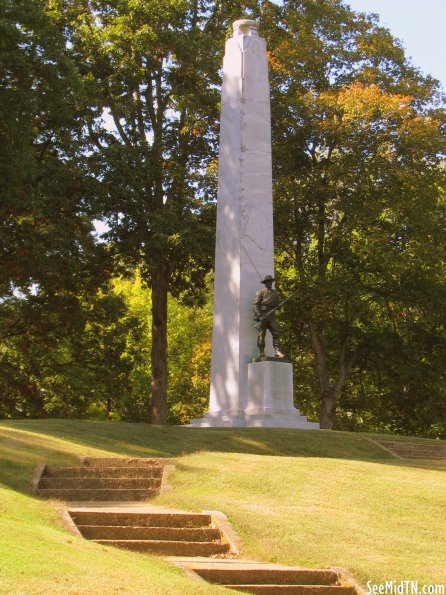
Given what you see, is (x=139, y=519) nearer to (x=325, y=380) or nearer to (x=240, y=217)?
(x=240, y=217)

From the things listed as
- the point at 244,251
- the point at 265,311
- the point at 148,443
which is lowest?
the point at 148,443

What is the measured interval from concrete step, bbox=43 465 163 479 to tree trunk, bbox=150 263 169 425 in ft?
48.0

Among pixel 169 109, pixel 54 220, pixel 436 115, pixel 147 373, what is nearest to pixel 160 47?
pixel 169 109

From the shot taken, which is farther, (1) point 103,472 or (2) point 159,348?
(2) point 159,348

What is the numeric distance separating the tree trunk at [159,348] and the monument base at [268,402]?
753 cm

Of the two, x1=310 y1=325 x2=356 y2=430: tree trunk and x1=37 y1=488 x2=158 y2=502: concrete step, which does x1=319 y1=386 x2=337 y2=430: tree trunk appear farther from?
x1=37 y1=488 x2=158 y2=502: concrete step

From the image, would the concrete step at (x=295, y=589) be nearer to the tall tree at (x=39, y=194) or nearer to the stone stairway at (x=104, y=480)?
the stone stairway at (x=104, y=480)

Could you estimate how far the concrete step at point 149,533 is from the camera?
11164 millimetres

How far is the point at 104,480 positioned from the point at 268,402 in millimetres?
8060

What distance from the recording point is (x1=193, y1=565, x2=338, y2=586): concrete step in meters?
9.55

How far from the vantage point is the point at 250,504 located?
42.4 feet

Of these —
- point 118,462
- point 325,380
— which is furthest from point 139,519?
point 325,380

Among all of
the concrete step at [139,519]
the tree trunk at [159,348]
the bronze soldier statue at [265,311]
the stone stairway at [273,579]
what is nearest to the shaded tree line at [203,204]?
the tree trunk at [159,348]

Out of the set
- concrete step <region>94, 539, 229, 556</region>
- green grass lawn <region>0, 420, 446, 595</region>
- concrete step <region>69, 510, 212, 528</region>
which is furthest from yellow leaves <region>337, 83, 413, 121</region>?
concrete step <region>94, 539, 229, 556</region>
